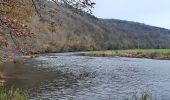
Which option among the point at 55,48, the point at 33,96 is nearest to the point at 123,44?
the point at 55,48

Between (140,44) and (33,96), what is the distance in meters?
171

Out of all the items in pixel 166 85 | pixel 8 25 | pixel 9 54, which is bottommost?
pixel 166 85

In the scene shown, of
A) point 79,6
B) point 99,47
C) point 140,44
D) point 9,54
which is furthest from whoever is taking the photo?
point 140,44

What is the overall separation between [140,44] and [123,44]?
16477 millimetres

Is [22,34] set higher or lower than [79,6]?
lower

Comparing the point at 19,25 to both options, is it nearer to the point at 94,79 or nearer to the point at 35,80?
the point at 35,80

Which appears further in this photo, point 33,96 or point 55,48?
point 55,48

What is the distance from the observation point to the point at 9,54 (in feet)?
38.6

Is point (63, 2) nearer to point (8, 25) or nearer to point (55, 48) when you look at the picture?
point (8, 25)

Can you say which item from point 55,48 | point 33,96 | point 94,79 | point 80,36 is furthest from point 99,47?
point 33,96

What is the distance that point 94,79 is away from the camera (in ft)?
148

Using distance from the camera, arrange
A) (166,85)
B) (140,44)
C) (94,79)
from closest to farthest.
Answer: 1. (166,85)
2. (94,79)
3. (140,44)

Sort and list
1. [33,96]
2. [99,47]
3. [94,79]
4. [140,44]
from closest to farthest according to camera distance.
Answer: [33,96]
[94,79]
[99,47]
[140,44]

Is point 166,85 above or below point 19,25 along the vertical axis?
below
